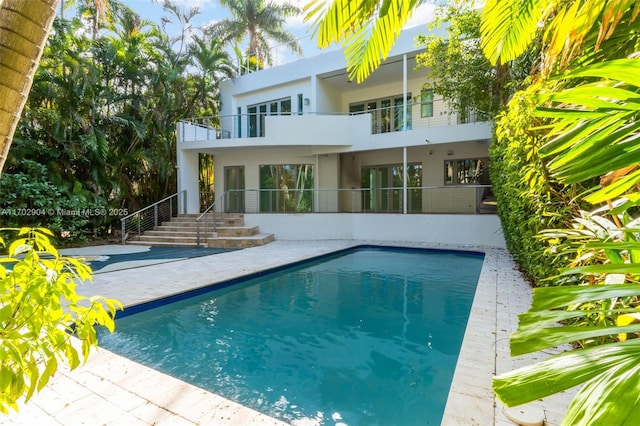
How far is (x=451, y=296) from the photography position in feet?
21.0

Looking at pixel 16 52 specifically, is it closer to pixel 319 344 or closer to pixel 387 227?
pixel 319 344

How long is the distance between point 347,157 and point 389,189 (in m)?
3.47

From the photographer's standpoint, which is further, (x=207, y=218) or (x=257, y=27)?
(x=257, y=27)

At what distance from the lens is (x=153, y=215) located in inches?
573

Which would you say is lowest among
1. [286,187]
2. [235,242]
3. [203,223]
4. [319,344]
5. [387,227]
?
[319,344]

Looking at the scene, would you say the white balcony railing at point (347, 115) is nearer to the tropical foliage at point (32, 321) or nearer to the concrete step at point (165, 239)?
the concrete step at point (165, 239)

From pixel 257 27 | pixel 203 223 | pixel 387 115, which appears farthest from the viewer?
pixel 257 27

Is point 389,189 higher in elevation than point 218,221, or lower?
higher

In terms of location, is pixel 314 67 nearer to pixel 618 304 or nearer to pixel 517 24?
pixel 517 24

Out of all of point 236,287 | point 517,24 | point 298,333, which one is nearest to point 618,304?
point 517,24

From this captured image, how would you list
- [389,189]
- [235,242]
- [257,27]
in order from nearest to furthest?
1. [235,242]
2. [389,189]
3. [257,27]

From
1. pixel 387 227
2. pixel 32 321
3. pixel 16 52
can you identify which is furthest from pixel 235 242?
pixel 16 52

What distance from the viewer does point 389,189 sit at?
13727 millimetres

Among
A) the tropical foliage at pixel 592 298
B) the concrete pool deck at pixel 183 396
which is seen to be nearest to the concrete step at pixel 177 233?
the concrete pool deck at pixel 183 396
